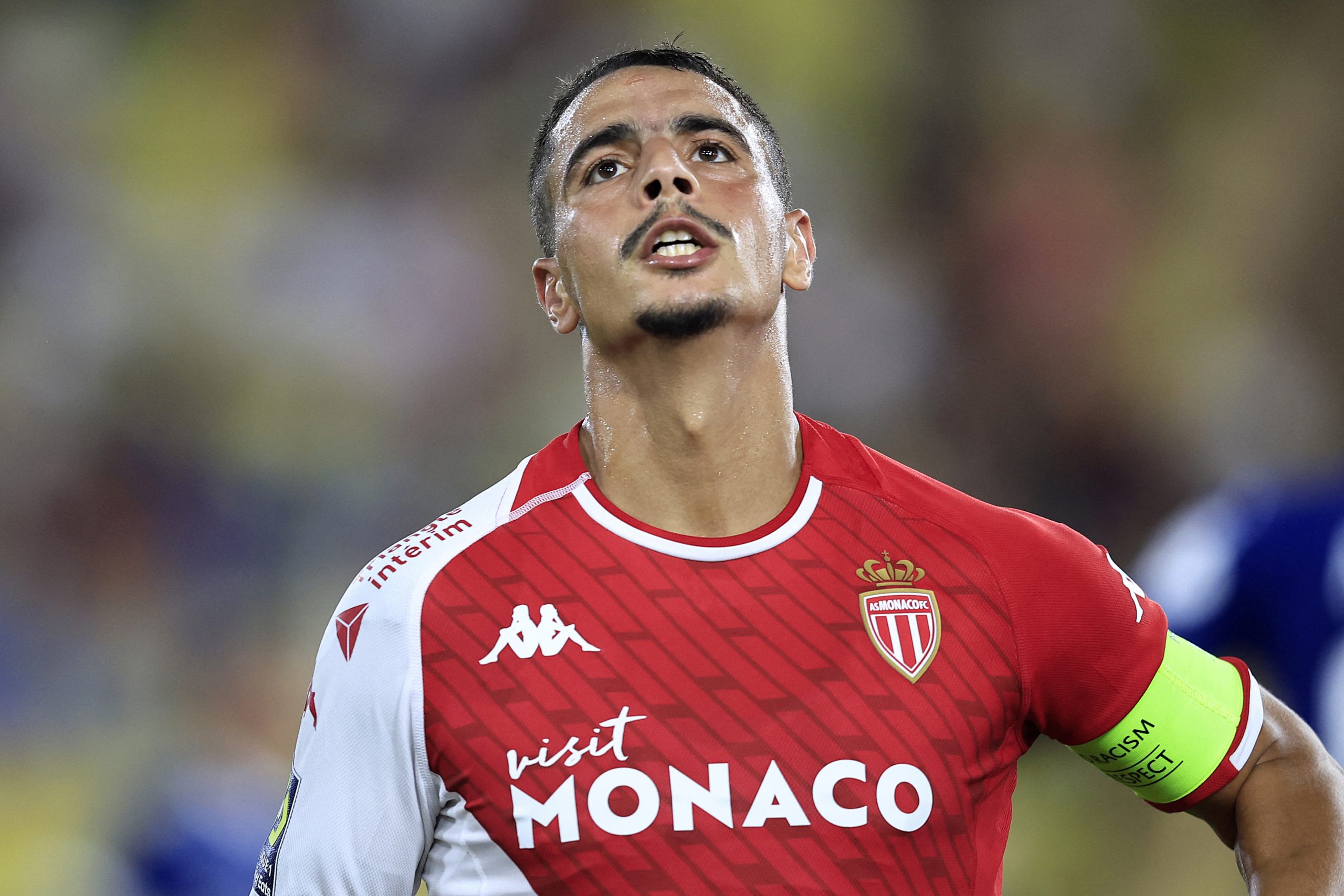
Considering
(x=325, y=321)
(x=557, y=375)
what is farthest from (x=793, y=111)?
(x=325, y=321)

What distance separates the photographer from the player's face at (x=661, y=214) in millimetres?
2248

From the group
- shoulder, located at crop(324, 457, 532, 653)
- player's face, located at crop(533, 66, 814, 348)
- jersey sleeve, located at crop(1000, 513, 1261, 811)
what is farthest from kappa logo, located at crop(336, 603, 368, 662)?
jersey sleeve, located at crop(1000, 513, 1261, 811)

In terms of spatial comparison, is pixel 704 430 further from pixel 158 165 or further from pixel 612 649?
pixel 158 165

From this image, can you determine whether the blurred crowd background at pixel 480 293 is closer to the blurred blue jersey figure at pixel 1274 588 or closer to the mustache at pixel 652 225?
the blurred blue jersey figure at pixel 1274 588

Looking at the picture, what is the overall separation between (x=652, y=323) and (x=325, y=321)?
424cm

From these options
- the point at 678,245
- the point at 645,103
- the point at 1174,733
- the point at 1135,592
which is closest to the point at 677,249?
the point at 678,245

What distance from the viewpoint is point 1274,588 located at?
397 centimetres

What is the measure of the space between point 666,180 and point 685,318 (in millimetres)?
284

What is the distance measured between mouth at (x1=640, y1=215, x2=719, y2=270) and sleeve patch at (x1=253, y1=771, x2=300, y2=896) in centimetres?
111

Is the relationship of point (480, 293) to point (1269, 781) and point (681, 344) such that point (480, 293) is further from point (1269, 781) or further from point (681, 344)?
point (1269, 781)

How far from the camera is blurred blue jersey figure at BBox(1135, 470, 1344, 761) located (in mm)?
3818

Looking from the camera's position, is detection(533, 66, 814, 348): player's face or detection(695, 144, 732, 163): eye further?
detection(695, 144, 732, 163): eye

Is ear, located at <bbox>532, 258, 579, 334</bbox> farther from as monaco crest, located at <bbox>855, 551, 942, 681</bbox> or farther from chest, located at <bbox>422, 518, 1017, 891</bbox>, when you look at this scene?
as monaco crest, located at <bbox>855, 551, 942, 681</bbox>

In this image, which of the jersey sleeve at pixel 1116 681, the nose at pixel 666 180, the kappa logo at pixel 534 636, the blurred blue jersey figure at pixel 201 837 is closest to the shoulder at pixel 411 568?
the kappa logo at pixel 534 636
